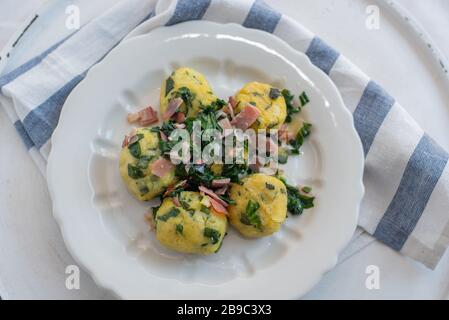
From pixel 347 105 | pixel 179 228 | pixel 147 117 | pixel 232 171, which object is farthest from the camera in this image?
pixel 347 105

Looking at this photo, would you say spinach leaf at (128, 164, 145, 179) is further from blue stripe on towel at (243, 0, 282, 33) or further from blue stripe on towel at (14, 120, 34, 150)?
blue stripe on towel at (243, 0, 282, 33)

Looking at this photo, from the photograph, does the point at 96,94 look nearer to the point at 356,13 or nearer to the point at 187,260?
the point at 187,260

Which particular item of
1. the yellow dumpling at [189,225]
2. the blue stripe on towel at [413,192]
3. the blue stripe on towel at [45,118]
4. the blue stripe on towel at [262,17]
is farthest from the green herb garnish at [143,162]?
the blue stripe on towel at [413,192]

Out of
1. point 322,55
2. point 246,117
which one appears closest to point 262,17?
point 322,55

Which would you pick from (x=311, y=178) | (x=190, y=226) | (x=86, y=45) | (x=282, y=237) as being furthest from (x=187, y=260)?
(x=86, y=45)

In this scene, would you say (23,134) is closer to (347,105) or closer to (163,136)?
(163,136)

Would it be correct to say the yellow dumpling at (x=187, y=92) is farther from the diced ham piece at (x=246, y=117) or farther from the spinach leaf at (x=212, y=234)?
the spinach leaf at (x=212, y=234)
